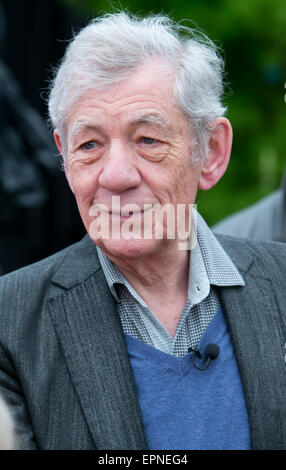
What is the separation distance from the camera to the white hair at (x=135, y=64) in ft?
6.86

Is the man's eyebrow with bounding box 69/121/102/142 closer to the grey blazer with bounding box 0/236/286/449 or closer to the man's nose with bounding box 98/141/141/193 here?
the man's nose with bounding box 98/141/141/193

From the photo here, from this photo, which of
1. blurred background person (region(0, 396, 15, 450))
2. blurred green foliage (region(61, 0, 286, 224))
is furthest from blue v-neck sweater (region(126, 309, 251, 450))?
blurred green foliage (region(61, 0, 286, 224))

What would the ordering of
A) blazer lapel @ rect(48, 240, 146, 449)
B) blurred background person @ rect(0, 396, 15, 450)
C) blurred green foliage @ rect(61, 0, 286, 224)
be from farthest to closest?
blurred green foliage @ rect(61, 0, 286, 224)
blazer lapel @ rect(48, 240, 146, 449)
blurred background person @ rect(0, 396, 15, 450)

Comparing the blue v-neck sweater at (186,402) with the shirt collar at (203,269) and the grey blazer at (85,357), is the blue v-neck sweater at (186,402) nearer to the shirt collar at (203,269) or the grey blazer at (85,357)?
the grey blazer at (85,357)

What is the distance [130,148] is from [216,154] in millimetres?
391

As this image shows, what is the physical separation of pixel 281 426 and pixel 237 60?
4.94 m

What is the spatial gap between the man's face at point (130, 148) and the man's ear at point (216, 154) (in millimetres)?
156

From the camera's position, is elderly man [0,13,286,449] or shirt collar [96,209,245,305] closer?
elderly man [0,13,286,449]

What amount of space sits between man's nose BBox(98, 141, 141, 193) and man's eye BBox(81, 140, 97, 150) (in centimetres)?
5

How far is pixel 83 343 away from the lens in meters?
2.12

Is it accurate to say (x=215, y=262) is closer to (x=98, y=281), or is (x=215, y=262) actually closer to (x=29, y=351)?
(x=98, y=281)

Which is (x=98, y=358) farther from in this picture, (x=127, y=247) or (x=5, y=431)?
(x=5, y=431)

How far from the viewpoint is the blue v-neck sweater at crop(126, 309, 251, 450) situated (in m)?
2.09

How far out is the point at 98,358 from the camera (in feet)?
6.88
